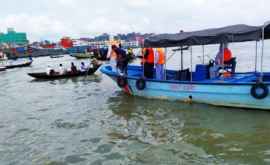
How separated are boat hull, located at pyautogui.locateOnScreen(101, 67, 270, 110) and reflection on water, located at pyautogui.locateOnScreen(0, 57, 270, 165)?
0.26 metres

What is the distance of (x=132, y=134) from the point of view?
27.7ft

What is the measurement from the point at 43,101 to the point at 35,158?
7.47 meters

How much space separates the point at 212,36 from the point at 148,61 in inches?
117

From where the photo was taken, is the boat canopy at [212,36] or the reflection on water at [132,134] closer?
the reflection on water at [132,134]

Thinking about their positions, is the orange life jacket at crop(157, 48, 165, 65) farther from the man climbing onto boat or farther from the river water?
the man climbing onto boat

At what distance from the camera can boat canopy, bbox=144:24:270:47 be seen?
32.3 ft

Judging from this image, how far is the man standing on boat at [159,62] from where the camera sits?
12.2 m

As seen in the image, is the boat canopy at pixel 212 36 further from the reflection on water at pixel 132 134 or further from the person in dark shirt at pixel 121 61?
the reflection on water at pixel 132 134

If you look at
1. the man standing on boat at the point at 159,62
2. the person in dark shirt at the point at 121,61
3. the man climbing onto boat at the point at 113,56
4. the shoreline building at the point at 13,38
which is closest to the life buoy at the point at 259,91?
the man standing on boat at the point at 159,62

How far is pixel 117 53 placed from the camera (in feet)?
44.5

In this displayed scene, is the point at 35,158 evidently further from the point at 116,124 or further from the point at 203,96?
the point at 203,96

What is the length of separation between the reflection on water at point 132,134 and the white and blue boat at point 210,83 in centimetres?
32

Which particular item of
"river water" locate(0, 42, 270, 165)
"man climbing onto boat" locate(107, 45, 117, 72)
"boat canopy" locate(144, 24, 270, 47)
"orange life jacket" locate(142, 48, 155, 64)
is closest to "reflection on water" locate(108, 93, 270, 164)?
"river water" locate(0, 42, 270, 165)

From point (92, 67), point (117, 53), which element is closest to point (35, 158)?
point (117, 53)
